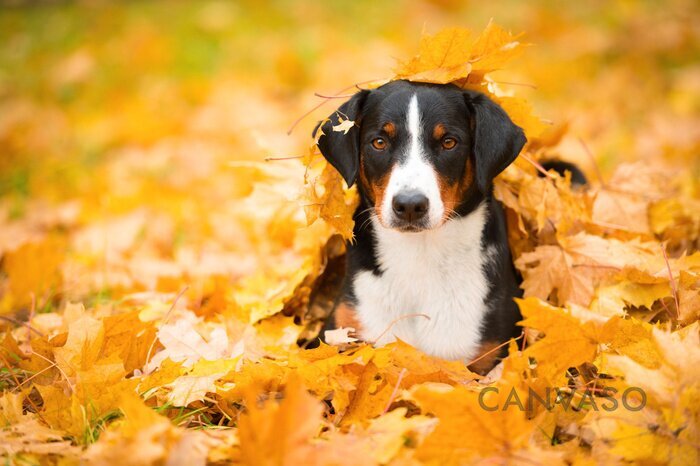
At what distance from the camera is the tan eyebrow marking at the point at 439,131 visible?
9.82 feet

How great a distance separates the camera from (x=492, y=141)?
3008mm

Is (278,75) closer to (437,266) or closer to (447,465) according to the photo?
(437,266)

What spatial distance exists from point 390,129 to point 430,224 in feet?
1.53

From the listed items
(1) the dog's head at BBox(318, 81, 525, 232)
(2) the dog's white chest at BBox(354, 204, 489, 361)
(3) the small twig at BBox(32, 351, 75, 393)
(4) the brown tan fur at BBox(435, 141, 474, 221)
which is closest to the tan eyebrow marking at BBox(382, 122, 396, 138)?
(1) the dog's head at BBox(318, 81, 525, 232)

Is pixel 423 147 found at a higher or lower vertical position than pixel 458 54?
lower

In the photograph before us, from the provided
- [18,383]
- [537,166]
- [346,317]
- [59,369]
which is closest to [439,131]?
[537,166]

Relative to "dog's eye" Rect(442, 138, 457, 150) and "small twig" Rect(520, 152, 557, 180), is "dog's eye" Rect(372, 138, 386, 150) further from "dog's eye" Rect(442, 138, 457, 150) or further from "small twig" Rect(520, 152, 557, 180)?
"small twig" Rect(520, 152, 557, 180)

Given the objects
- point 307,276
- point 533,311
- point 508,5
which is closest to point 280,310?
point 307,276

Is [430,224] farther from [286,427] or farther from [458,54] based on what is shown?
[286,427]

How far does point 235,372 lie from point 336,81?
6.55 metres

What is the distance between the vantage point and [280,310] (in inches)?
140

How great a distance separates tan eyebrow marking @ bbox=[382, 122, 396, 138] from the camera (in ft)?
9.91

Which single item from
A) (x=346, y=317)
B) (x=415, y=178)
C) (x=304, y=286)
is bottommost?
(x=304, y=286)

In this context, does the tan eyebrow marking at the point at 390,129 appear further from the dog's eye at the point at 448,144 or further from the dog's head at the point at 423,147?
Answer: the dog's eye at the point at 448,144
